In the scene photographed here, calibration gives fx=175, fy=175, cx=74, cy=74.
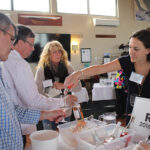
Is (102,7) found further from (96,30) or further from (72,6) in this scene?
(72,6)

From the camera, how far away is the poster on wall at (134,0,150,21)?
267 inches

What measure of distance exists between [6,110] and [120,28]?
21.7 feet

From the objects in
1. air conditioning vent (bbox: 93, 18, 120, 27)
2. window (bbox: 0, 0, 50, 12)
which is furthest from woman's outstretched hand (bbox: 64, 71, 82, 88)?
air conditioning vent (bbox: 93, 18, 120, 27)

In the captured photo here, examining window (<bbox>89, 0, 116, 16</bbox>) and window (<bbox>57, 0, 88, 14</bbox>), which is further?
window (<bbox>89, 0, 116, 16</bbox>)

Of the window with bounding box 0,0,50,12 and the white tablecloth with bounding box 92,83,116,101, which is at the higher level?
the window with bounding box 0,0,50,12

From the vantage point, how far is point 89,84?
20.1 ft

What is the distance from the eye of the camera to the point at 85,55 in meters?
6.24

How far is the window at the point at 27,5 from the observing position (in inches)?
208

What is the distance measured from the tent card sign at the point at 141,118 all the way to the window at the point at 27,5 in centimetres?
531

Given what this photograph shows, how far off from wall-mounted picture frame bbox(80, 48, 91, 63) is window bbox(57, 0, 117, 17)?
135 cm

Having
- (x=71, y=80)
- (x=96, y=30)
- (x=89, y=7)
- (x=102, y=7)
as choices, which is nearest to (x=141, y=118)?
(x=71, y=80)

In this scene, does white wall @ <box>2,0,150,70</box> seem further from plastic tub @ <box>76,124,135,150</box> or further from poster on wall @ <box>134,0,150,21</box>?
plastic tub @ <box>76,124,135,150</box>

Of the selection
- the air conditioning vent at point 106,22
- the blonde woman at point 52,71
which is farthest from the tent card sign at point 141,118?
the air conditioning vent at point 106,22

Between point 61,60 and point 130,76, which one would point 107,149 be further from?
point 61,60
